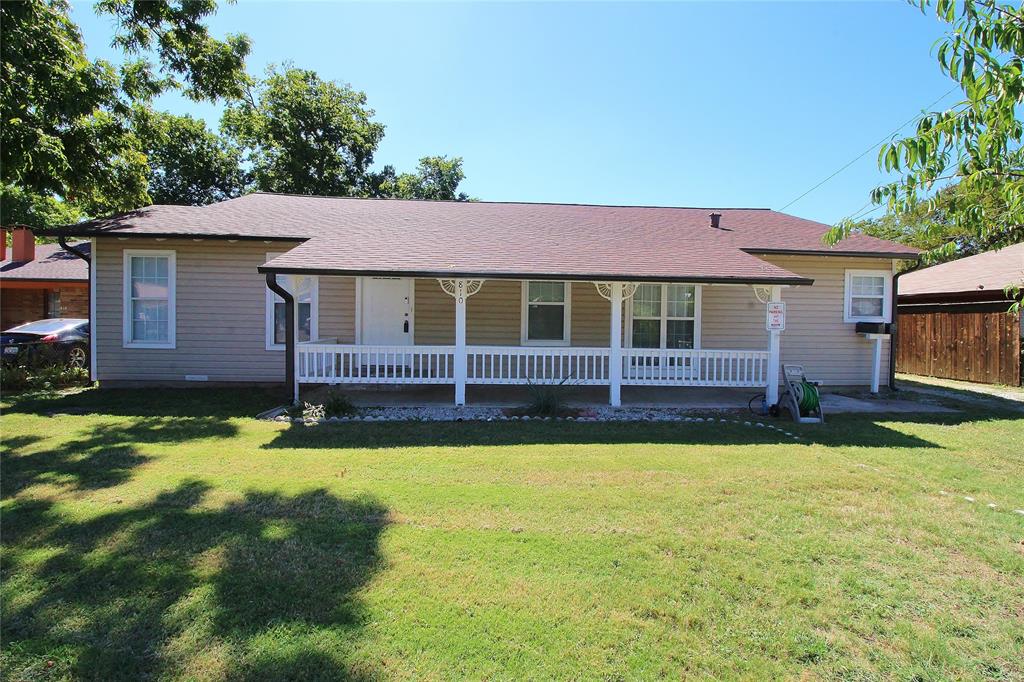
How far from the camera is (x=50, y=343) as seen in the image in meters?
12.7

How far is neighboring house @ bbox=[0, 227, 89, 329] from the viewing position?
67.4ft

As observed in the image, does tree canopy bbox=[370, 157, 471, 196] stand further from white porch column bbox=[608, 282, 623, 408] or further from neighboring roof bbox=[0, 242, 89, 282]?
white porch column bbox=[608, 282, 623, 408]

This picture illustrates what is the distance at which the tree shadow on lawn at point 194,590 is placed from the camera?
2.58 m

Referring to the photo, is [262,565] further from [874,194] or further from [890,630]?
[874,194]

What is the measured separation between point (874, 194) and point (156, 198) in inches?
1231

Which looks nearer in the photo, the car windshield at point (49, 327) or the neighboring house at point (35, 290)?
the car windshield at point (49, 327)

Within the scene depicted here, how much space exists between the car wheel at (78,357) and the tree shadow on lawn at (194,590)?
9.59 m

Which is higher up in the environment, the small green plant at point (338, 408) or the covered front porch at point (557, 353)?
the covered front porch at point (557, 353)

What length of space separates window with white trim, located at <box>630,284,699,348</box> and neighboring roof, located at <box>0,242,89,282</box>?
64.0 feet

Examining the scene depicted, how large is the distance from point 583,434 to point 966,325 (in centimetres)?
1301

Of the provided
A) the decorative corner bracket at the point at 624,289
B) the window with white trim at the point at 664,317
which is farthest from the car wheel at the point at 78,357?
the window with white trim at the point at 664,317

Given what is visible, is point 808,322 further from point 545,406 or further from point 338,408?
point 338,408

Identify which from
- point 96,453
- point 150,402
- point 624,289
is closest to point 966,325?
point 624,289

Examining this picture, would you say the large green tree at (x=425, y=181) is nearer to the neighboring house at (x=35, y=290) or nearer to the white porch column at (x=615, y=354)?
the neighboring house at (x=35, y=290)
